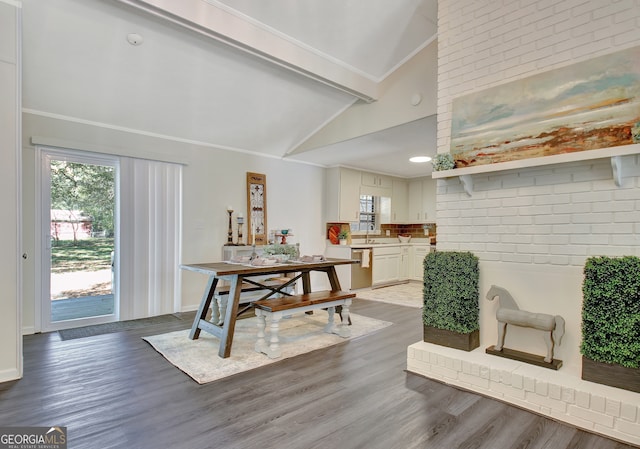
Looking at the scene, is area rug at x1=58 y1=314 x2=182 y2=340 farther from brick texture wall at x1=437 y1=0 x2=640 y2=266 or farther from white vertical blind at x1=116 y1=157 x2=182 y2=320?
brick texture wall at x1=437 y1=0 x2=640 y2=266

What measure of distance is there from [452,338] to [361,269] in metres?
3.92

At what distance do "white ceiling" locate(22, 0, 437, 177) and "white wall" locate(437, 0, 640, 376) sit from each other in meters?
1.00

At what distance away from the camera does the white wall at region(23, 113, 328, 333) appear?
3.82m

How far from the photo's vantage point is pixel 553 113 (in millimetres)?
2457

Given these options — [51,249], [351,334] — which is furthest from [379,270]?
[51,249]

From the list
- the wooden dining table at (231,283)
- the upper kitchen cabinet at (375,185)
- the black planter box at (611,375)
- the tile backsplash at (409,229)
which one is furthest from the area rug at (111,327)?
the tile backsplash at (409,229)

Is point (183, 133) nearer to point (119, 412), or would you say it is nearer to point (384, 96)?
point (384, 96)

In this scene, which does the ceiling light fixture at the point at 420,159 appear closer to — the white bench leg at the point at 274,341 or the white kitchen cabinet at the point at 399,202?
the white kitchen cabinet at the point at 399,202

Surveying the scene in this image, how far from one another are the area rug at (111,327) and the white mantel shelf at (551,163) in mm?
3789

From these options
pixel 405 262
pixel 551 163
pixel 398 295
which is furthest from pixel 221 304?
pixel 405 262

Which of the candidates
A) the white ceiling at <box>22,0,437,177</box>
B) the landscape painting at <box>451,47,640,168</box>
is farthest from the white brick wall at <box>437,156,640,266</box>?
the white ceiling at <box>22,0,437,177</box>

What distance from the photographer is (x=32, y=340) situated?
3.59 meters

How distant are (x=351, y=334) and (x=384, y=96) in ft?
9.73

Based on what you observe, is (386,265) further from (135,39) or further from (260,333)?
(135,39)
